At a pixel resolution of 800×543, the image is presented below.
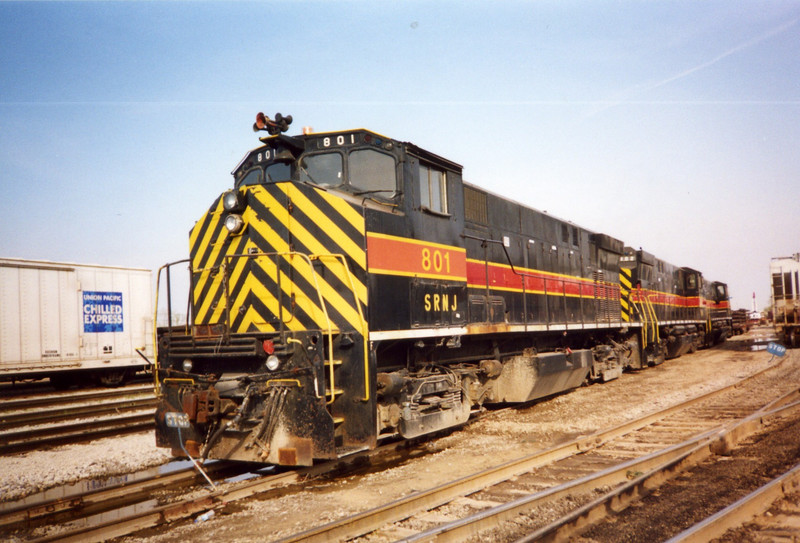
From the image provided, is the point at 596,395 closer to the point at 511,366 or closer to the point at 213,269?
the point at 511,366

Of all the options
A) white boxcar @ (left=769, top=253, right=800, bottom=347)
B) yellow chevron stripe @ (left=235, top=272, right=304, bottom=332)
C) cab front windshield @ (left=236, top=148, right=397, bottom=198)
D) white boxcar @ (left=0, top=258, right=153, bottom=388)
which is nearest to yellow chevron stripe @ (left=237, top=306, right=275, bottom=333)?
yellow chevron stripe @ (left=235, top=272, right=304, bottom=332)

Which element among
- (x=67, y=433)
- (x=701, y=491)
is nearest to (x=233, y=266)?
(x=701, y=491)

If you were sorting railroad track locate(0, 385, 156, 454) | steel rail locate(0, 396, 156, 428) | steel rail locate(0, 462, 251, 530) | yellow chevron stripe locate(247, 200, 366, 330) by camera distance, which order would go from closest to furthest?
steel rail locate(0, 462, 251, 530) → yellow chevron stripe locate(247, 200, 366, 330) → railroad track locate(0, 385, 156, 454) → steel rail locate(0, 396, 156, 428)

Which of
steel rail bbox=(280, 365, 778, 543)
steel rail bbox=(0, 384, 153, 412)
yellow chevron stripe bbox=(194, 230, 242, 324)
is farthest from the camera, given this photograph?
steel rail bbox=(0, 384, 153, 412)

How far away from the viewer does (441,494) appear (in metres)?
4.84

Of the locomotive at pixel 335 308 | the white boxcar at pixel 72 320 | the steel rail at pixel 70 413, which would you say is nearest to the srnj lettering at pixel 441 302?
the locomotive at pixel 335 308

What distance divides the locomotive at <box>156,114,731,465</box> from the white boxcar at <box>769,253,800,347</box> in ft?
63.1

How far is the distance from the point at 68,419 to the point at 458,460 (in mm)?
7869

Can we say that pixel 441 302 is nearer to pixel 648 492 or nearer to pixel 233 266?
pixel 233 266

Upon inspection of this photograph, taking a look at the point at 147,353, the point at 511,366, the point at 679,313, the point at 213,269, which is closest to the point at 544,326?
the point at 511,366

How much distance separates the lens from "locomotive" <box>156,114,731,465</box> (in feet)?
17.4

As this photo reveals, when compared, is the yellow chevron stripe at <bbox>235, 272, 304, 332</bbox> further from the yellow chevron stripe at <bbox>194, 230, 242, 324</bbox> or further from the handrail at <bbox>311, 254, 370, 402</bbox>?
the handrail at <bbox>311, 254, 370, 402</bbox>

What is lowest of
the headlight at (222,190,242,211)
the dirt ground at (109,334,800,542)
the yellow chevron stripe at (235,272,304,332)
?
the dirt ground at (109,334,800,542)

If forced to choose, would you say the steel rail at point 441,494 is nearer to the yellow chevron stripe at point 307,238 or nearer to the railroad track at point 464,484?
the railroad track at point 464,484
